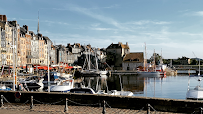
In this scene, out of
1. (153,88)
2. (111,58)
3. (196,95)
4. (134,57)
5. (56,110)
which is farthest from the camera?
(111,58)

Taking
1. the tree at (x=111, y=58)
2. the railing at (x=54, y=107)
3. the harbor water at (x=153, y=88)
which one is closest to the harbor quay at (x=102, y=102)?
the railing at (x=54, y=107)

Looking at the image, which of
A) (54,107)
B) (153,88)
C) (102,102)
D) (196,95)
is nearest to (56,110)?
(54,107)

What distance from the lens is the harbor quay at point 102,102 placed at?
13375 millimetres

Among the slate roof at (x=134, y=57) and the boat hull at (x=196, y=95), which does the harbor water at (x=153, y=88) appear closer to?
the boat hull at (x=196, y=95)

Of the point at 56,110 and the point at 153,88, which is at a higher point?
the point at 56,110

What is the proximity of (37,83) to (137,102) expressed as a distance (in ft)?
119

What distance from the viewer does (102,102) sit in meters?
15.2

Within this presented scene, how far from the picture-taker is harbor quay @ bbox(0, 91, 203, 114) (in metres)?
13.4

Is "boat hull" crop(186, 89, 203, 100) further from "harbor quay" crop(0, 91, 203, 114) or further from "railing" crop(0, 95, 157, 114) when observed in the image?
"railing" crop(0, 95, 157, 114)

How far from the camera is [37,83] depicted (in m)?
47.2

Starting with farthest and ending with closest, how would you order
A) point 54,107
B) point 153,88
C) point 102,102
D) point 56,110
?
point 153,88 → point 54,107 → point 102,102 → point 56,110

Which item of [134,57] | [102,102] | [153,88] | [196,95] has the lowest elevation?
[153,88]

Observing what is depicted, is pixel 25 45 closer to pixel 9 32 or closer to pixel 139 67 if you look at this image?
pixel 9 32

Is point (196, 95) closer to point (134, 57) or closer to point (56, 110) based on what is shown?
point (56, 110)
